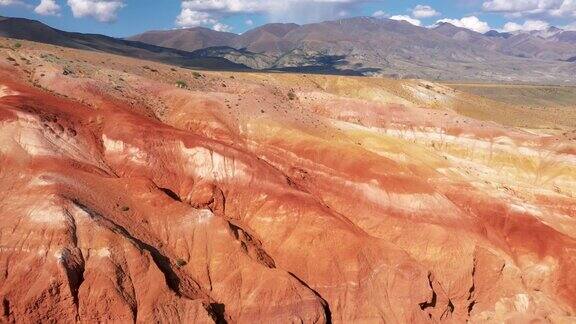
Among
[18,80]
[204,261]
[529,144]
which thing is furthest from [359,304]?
[529,144]

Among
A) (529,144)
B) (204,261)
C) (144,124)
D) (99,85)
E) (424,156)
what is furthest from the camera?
(529,144)

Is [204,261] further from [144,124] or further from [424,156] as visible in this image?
[424,156]

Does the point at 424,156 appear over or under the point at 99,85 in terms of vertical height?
under

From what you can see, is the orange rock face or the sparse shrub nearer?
the orange rock face

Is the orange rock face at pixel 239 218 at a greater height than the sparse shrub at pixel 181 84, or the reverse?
the sparse shrub at pixel 181 84

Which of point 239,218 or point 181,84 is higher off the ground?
point 181,84

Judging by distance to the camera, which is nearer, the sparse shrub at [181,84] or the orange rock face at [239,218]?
the orange rock face at [239,218]

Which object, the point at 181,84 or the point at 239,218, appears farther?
the point at 181,84

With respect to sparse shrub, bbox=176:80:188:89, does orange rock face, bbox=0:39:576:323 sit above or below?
below
